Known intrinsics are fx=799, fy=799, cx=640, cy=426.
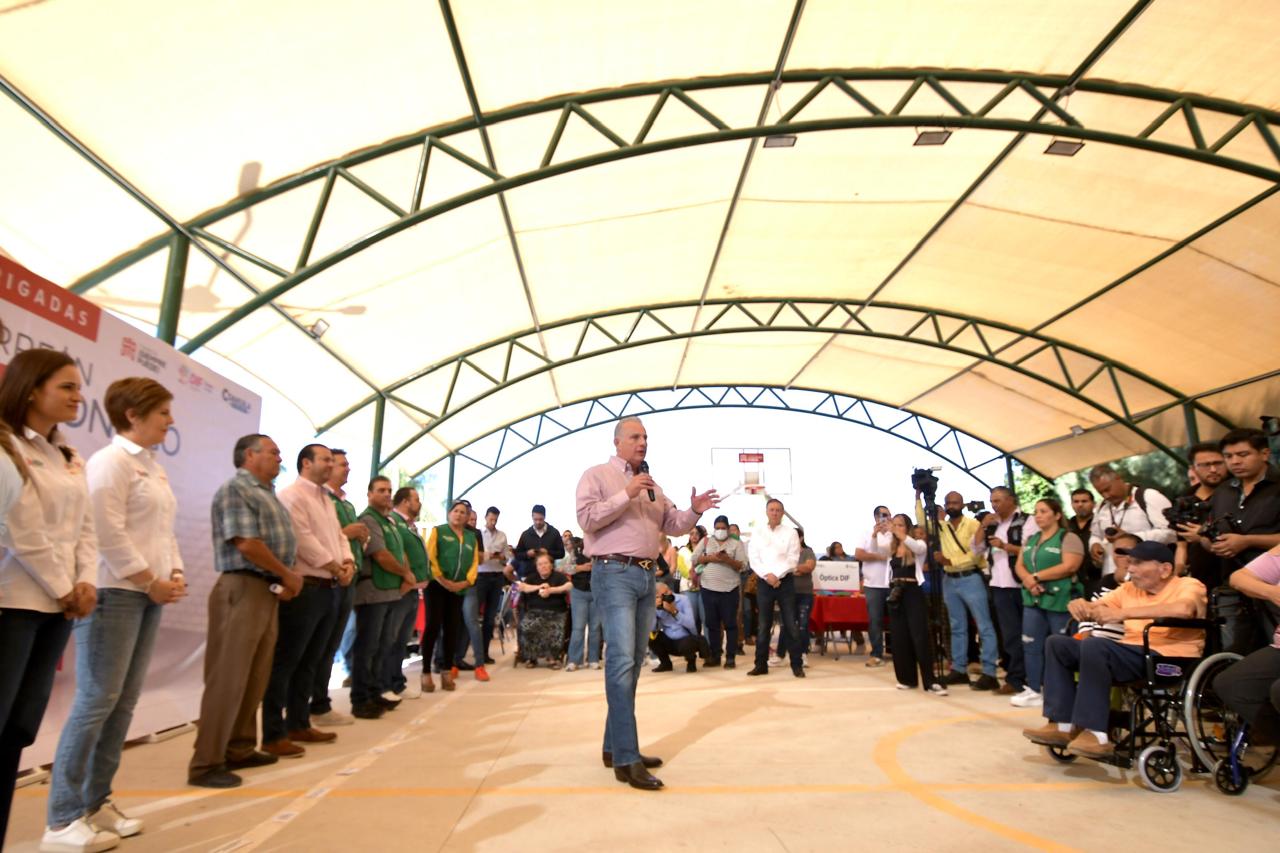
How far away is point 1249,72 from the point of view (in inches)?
277

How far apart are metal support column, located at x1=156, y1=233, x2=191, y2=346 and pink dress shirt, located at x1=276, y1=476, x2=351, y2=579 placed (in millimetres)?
2745

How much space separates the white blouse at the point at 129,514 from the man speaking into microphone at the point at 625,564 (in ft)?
5.51

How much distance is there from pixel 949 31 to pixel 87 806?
7.69 m

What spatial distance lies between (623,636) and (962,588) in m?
4.33

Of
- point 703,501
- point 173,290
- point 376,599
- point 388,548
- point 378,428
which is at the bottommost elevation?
point 376,599

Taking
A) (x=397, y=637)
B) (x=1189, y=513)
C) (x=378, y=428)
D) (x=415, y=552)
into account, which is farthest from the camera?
(x=378, y=428)

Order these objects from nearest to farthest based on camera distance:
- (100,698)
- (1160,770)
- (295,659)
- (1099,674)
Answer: (100,698) → (1160,770) → (1099,674) → (295,659)

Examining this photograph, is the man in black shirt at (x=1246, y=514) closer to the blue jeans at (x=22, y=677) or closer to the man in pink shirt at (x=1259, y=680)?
the man in pink shirt at (x=1259, y=680)

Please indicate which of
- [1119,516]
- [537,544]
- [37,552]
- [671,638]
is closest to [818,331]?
[537,544]

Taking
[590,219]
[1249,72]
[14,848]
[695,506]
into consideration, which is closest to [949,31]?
[1249,72]

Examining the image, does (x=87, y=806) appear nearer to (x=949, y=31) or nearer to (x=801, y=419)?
(x=949, y=31)

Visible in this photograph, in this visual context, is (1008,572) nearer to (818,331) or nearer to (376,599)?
(376,599)

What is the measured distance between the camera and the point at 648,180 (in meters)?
8.87

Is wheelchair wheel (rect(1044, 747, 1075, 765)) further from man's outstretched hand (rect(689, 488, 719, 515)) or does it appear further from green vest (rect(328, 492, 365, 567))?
green vest (rect(328, 492, 365, 567))
